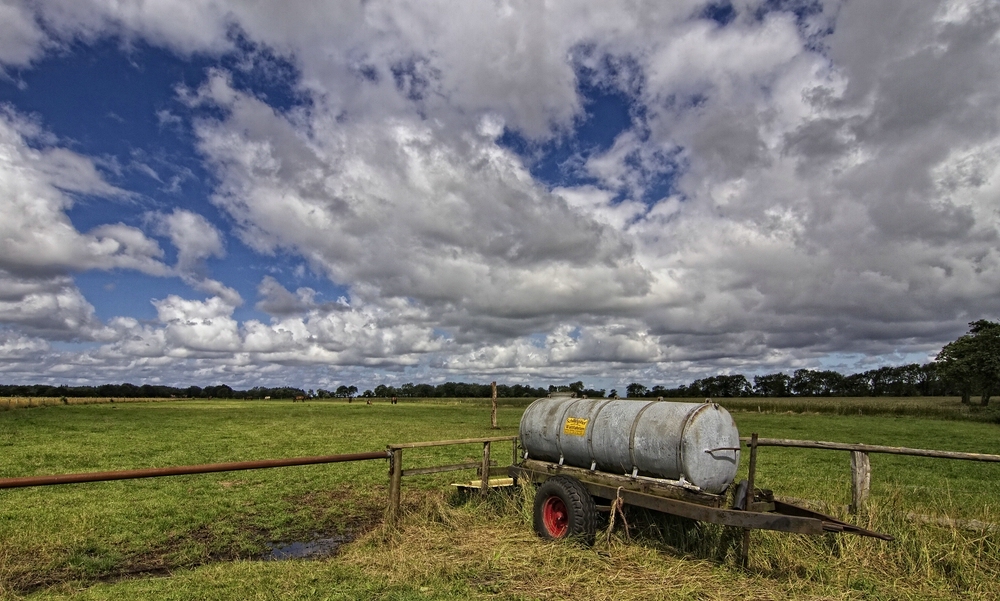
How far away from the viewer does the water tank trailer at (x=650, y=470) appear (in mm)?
7195

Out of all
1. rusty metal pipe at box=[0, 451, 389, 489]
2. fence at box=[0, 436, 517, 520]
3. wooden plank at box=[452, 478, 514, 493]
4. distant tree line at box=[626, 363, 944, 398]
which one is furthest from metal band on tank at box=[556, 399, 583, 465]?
distant tree line at box=[626, 363, 944, 398]

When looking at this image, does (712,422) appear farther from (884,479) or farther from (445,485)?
(884,479)

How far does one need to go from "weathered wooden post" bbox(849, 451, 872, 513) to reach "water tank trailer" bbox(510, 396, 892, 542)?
1.36 meters

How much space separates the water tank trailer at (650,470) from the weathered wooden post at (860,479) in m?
1.36

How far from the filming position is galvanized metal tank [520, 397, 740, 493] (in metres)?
7.49

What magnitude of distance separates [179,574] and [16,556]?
9.20 feet

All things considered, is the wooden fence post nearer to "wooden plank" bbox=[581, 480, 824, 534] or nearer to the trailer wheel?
the trailer wheel

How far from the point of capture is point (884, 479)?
1648 cm

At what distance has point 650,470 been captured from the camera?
789 centimetres

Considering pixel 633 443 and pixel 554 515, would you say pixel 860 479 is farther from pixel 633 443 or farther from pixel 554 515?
pixel 554 515

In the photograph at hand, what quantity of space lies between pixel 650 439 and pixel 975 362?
73.2 meters

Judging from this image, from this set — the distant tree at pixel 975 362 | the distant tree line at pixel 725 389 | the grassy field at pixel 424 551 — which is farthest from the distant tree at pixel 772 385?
the grassy field at pixel 424 551

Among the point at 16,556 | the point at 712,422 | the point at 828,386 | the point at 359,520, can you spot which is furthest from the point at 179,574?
the point at 828,386

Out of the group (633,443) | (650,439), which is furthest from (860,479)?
(633,443)
